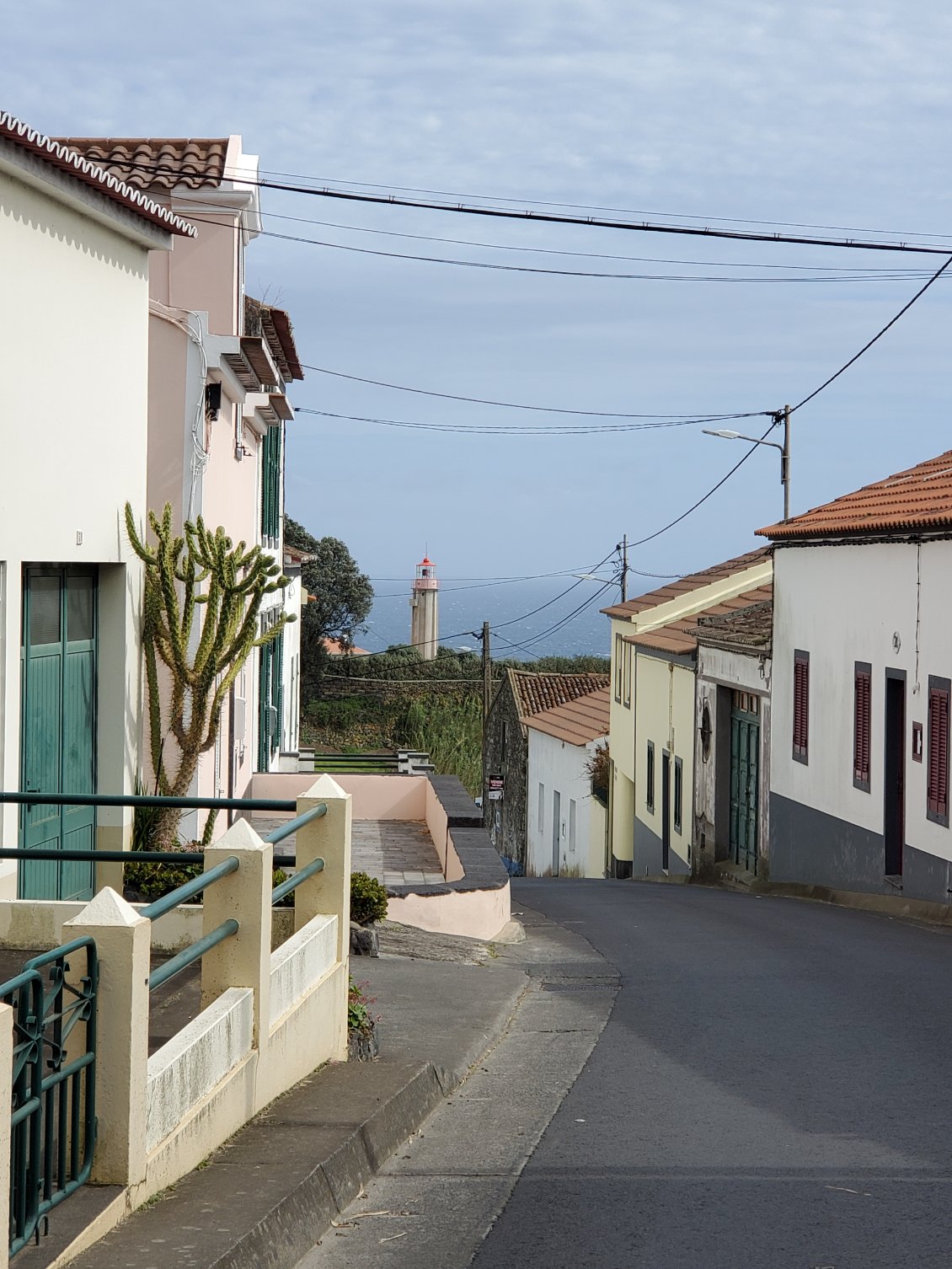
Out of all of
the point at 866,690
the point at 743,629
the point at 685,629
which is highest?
the point at 685,629

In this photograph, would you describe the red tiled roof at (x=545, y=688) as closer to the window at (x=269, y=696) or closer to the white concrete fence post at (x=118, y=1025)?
the window at (x=269, y=696)

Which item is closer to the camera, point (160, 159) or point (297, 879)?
point (297, 879)

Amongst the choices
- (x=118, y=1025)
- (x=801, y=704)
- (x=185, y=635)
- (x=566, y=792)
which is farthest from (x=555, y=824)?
(x=118, y=1025)

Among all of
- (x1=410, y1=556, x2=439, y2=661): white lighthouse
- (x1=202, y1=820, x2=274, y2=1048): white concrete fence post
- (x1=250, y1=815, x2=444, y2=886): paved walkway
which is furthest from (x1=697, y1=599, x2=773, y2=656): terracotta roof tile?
(x1=410, y1=556, x2=439, y2=661): white lighthouse

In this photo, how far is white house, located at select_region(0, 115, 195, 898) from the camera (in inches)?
398

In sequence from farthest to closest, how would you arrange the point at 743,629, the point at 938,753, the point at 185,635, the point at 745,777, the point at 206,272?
the point at 743,629
the point at 745,777
the point at 938,753
the point at 206,272
the point at 185,635

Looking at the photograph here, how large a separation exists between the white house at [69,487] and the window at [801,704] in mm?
12513

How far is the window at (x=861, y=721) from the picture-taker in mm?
20062

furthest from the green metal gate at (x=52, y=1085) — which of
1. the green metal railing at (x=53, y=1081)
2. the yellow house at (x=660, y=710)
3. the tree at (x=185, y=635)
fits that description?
the yellow house at (x=660, y=710)

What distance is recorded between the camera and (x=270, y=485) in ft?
74.1

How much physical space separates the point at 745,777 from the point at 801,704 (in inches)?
150

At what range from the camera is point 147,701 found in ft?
43.1

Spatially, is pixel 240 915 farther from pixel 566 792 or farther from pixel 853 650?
pixel 566 792

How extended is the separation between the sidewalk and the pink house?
660cm
